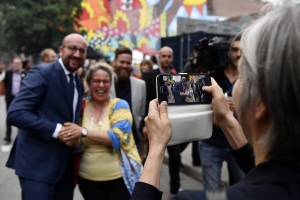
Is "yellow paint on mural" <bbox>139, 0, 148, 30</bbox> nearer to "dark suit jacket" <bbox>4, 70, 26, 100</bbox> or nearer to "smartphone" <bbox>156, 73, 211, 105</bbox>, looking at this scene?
"dark suit jacket" <bbox>4, 70, 26, 100</bbox>

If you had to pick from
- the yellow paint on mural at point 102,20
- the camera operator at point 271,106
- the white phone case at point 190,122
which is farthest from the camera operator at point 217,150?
the yellow paint on mural at point 102,20

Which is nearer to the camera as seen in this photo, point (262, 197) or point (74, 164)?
point (262, 197)

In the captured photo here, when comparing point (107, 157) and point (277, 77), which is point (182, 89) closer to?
point (277, 77)

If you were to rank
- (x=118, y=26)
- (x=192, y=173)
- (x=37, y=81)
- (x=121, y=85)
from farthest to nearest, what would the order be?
(x=118, y=26)
(x=192, y=173)
(x=121, y=85)
(x=37, y=81)

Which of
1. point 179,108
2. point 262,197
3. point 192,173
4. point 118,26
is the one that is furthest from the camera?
point 118,26

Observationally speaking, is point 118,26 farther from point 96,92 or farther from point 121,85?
point 96,92

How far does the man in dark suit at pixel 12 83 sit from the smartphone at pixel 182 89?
19.1 ft

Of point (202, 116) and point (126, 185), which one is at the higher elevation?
point (202, 116)

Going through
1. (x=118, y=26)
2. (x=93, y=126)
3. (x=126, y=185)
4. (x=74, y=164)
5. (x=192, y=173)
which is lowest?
(x=192, y=173)

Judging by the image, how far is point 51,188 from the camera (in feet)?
7.19

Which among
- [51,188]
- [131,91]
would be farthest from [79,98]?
[131,91]

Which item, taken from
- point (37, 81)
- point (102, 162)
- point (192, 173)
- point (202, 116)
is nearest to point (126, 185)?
point (102, 162)

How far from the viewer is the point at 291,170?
796 mm

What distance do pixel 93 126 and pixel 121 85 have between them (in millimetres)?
1226
